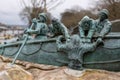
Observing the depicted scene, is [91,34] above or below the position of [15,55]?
above

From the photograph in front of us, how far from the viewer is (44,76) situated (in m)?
6.50

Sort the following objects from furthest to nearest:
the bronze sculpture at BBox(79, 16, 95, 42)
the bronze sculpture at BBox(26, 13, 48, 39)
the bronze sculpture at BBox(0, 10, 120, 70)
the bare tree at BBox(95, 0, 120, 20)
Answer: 1. the bare tree at BBox(95, 0, 120, 20)
2. the bronze sculpture at BBox(26, 13, 48, 39)
3. the bronze sculpture at BBox(79, 16, 95, 42)
4. the bronze sculpture at BBox(0, 10, 120, 70)

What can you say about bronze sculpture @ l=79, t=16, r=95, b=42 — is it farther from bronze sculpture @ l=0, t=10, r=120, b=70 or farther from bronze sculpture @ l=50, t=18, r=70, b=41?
bronze sculpture @ l=50, t=18, r=70, b=41

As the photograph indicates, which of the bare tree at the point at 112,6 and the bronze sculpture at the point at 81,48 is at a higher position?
the bare tree at the point at 112,6

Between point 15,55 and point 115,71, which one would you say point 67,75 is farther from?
point 15,55

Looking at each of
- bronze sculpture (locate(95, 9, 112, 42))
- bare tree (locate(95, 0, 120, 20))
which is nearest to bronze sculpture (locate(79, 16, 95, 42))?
bronze sculpture (locate(95, 9, 112, 42))

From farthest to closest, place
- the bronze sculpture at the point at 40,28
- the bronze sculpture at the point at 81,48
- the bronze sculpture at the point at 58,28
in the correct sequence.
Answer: the bronze sculpture at the point at 40,28 → the bronze sculpture at the point at 58,28 → the bronze sculpture at the point at 81,48

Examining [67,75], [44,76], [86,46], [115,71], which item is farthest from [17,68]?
[115,71]

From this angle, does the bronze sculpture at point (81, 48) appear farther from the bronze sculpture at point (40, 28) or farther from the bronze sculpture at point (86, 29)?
the bronze sculpture at point (40, 28)

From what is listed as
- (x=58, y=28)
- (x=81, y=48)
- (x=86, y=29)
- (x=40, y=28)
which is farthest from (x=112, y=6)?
(x=81, y=48)

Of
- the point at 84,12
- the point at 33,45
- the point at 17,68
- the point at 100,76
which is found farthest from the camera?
the point at 84,12

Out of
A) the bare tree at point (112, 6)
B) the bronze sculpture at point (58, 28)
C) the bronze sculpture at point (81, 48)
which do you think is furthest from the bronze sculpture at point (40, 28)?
the bare tree at point (112, 6)

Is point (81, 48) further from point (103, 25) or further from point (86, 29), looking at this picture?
point (103, 25)

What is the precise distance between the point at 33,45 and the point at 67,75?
1418mm
